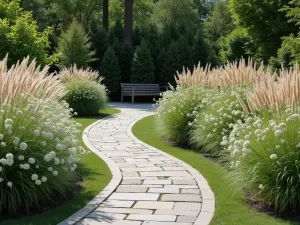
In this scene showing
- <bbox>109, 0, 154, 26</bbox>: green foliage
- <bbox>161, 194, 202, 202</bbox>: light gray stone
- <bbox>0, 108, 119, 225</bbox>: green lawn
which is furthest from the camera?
<bbox>109, 0, 154, 26</bbox>: green foliage

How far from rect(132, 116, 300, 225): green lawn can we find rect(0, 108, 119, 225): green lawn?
1527mm

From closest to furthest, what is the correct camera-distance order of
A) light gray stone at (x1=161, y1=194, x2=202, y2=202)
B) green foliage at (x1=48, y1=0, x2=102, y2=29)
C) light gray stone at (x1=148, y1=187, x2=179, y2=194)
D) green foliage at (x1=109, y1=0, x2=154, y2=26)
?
light gray stone at (x1=161, y1=194, x2=202, y2=202) < light gray stone at (x1=148, y1=187, x2=179, y2=194) < green foliage at (x1=48, y1=0, x2=102, y2=29) < green foliage at (x1=109, y1=0, x2=154, y2=26)

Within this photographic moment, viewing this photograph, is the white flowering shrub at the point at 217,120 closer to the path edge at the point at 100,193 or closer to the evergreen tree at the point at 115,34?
the path edge at the point at 100,193

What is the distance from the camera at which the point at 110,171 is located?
22.3ft

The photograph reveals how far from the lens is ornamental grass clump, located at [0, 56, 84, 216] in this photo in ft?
15.0

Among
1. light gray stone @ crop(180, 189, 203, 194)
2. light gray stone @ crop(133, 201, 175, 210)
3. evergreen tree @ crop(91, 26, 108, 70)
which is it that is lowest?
light gray stone @ crop(180, 189, 203, 194)

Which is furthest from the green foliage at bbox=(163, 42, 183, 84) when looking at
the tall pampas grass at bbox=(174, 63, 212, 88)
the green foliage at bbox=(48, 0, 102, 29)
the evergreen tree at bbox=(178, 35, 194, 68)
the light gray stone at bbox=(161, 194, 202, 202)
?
the light gray stone at bbox=(161, 194, 202, 202)

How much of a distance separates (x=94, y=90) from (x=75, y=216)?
10.3 meters

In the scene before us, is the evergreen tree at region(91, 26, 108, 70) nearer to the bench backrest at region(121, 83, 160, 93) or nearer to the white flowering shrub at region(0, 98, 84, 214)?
the bench backrest at region(121, 83, 160, 93)

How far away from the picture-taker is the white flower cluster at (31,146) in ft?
14.8

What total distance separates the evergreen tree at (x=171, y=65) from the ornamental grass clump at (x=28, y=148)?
17580 mm

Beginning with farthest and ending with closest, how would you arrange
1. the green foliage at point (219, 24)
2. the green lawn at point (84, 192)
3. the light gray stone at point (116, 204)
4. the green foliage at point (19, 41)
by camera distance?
the green foliage at point (219, 24) < the green foliage at point (19, 41) < the light gray stone at point (116, 204) < the green lawn at point (84, 192)

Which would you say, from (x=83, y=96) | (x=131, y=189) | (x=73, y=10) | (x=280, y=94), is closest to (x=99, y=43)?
(x=83, y=96)

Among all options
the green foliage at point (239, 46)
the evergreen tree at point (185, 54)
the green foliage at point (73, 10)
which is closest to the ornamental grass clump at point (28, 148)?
the evergreen tree at point (185, 54)
